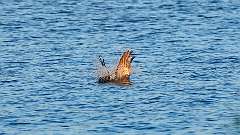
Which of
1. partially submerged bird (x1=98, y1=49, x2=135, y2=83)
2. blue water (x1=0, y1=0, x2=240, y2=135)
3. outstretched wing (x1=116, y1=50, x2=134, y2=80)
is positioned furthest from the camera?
partially submerged bird (x1=98, y1=49, x2=135, y2=83)

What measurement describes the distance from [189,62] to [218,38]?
10.2 meters

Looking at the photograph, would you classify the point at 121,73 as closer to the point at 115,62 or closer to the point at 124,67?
the point at 124,67

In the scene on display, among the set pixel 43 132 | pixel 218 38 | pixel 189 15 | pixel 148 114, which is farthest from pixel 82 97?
pixel 189 15

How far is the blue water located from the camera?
4447 cm

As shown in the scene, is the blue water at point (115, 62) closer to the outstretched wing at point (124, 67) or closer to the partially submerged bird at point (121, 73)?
the partially submerged bird at point (121, 73)

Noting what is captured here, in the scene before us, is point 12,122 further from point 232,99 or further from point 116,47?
point 116,47

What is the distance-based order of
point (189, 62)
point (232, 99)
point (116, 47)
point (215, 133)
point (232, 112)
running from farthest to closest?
point (116, 47), point (189, 62), point (232, 99), point (232, 112), point (215, 133)

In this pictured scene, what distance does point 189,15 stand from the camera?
277 ft

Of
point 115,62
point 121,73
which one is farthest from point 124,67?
point 115,62

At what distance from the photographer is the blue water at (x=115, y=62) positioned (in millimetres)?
44469

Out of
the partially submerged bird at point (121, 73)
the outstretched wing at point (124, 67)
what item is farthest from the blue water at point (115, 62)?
the outstretched wing at point (124, 67)

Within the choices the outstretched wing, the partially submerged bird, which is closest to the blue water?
the partially submerged bird

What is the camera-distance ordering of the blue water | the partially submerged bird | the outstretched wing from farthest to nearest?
the partially submerged bird
the outstretched wing
the blue water

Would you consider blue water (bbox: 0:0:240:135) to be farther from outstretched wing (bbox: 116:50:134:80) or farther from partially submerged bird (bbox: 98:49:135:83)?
outstretched wing (bbox: 116:50:134:80)
